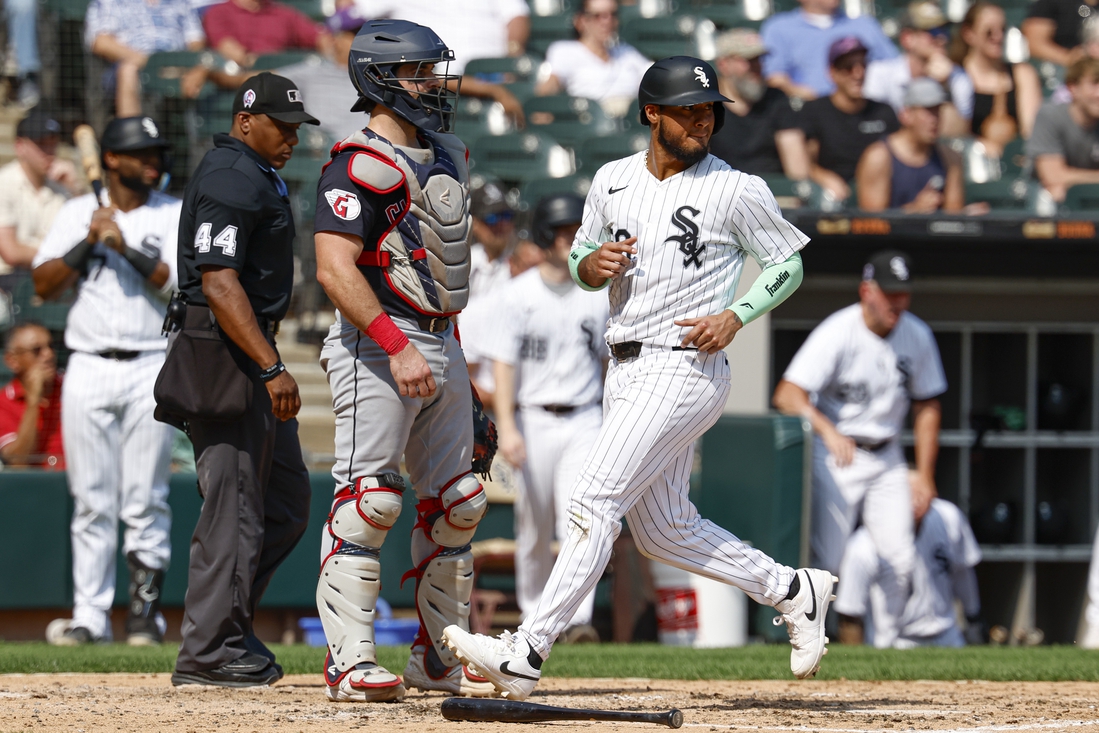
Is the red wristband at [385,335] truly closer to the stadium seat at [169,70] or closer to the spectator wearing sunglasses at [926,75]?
the stadium seat at [169,70]

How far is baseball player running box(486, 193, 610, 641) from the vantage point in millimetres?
6422

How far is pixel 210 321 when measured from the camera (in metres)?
4.14

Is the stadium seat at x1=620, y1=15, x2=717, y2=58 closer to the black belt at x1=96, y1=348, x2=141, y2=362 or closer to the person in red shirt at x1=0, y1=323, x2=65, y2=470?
the person in red shirt at x1=0, y1=323, x2=65, y2=470

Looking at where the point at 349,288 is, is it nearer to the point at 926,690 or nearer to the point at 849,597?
the point at 926,690

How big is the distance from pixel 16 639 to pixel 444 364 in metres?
3.75

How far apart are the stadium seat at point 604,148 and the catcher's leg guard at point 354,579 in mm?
5258

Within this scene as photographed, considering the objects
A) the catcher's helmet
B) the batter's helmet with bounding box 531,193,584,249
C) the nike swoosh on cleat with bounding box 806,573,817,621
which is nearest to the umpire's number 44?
the catcher's helmet

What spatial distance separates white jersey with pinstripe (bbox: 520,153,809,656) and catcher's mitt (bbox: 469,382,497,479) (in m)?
0.46

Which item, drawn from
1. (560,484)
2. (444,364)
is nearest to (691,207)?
(444,364)

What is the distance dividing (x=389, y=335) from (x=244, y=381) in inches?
28.0

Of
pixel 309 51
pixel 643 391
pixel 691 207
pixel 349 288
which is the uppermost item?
pixel 309 51

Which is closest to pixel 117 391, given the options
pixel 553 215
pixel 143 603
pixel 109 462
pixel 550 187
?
pixel 109 462

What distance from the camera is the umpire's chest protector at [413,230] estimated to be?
371 cm

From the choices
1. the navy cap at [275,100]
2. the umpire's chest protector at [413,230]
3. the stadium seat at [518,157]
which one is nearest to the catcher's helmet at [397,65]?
the umpire's chest protector at [413,230]
